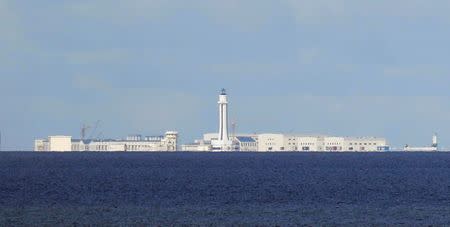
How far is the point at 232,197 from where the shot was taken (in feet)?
269

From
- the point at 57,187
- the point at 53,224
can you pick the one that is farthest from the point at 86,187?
the point at 53,224

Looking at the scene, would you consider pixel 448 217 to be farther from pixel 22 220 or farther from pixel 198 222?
pixel 22 220

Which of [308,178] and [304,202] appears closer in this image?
[304,202]

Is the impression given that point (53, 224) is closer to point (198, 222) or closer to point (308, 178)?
point (198, 222)

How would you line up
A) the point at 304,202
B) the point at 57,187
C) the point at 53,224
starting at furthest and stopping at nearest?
the point at 57,187 → the point at 304,202 → the point at 53,224

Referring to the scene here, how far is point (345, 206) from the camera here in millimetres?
73375

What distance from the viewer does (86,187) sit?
3748 inches

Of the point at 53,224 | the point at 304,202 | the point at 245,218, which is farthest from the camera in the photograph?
the point at 304,202

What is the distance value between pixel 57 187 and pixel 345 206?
29.6 m

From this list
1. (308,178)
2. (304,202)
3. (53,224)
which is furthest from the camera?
(308,178)

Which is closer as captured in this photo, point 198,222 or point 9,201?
point 198,222

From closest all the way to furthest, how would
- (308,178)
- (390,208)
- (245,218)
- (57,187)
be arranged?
(245,218) < (390,208) < (57,187) < (308,178)

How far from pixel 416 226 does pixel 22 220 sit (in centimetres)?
1948

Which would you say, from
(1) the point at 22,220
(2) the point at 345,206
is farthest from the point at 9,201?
(2) the point at 345,206
